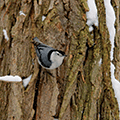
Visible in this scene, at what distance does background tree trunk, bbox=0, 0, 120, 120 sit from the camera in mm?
1138

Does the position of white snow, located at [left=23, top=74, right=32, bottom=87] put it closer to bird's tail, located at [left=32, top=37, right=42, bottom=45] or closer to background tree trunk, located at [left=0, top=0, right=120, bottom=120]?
background tree trunk, located at [left=0, top=0, right=120, bottom=120]

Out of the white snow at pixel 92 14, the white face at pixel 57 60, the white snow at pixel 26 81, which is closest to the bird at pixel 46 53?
the white face at pixel 57 60

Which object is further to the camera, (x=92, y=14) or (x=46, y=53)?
(x=46, y=53)

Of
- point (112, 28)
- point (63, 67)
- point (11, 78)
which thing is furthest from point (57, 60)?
point (112, 28)

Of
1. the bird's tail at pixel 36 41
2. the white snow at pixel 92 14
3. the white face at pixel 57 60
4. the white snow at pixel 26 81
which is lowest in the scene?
the white snow at pixel 26 81

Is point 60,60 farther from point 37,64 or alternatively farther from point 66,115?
point 66,115

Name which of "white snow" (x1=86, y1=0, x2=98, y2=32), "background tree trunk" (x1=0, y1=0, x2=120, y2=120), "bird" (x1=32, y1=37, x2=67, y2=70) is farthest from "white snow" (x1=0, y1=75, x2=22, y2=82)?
"white snow" (x1=86, y1=0, x2=98, y2=32)

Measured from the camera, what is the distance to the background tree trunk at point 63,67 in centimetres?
114

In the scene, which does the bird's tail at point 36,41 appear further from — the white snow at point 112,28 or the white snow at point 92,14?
the white snow at point 112,28

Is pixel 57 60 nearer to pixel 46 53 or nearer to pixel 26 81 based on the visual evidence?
pixel 46 53

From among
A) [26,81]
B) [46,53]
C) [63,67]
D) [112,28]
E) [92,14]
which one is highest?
[92,14]

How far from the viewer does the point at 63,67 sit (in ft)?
3.91

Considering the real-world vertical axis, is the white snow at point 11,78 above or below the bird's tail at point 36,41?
below

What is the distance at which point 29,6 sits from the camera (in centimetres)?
116
